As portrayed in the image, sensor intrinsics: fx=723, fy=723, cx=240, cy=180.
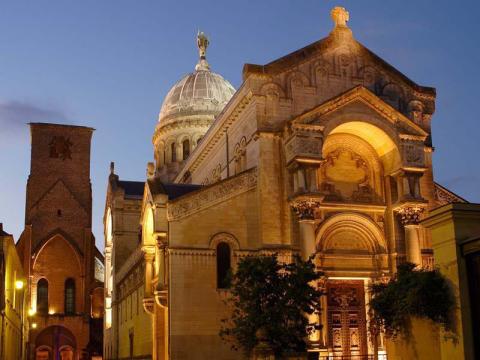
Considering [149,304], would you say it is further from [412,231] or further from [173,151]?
[173,151]

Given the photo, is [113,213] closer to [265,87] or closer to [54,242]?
[54,242]

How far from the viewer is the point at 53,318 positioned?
2479 inches

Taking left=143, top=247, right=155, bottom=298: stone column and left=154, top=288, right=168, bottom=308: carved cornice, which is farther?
left=143, top=247, right=155, bottom=298: stone column

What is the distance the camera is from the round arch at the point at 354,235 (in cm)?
3400

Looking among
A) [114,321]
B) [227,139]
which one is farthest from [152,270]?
[114,321]

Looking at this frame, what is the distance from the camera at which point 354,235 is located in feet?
113

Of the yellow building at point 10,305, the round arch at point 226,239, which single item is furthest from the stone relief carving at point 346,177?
the yellow building at point 10,305

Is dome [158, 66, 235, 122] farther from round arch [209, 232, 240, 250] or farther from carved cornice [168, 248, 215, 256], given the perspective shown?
carved cornice [168, 248, 215, 256]

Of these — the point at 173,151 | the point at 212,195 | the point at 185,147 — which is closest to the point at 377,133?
the point at 212,195

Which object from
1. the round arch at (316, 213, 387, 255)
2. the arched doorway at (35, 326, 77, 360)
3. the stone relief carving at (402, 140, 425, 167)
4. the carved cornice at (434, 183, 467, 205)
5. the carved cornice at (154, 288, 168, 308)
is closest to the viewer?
the carved cornice at (154, 288, 168, 308)

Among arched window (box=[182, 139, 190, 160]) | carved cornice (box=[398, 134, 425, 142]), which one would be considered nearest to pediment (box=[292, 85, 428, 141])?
carved cornice (box=[398, 134, 425, 142])

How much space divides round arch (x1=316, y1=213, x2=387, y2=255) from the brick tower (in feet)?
112

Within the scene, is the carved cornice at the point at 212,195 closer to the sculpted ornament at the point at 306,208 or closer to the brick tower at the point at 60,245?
the sculpted ornament at the point at 306,208

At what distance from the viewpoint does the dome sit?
64.2 m
